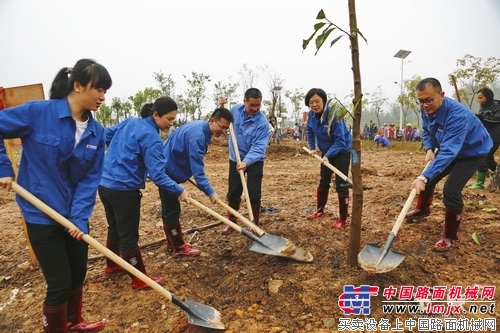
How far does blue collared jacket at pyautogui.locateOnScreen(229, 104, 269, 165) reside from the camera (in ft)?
14.4

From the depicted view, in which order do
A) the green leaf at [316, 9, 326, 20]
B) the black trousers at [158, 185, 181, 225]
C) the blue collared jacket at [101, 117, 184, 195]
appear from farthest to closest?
1. the black trousers at [158, 185, 181, 225]
2. the blue collared jacket at [101, 117, 184, 195]
3. the green leaf at [316, 9, 326, 20]

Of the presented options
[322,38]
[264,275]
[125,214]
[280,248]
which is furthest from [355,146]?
[125,214]

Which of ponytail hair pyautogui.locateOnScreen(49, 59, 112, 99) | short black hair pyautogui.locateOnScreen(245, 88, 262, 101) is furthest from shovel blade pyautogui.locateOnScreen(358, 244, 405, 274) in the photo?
ponytail hair pyautogui.locateOnScreen(49, 59, 112, 99)

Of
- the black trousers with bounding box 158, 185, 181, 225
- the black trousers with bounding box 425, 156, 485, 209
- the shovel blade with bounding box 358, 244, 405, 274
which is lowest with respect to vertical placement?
the shovel blade with bounding box 358, 244, 405, 274

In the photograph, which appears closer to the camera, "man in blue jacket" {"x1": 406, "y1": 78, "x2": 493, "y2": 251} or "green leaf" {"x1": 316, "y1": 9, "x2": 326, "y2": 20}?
"green leaf" {"x1": 316, "y1": 9, "x2": 326, "y2": 20}

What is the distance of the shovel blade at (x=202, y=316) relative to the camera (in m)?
2.41

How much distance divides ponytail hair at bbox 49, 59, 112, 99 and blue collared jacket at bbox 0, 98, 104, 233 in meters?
0.10

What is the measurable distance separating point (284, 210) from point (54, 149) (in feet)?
13.4

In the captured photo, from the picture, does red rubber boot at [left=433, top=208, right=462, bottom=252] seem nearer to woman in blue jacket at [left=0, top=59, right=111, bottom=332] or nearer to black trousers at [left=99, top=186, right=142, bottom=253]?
black trousers at [left=99, top=186, right=142, bottom=253]

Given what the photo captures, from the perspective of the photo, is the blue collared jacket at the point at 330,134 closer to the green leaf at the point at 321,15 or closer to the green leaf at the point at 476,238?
the green leaf at the point at 476,238

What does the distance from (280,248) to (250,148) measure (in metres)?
1.58

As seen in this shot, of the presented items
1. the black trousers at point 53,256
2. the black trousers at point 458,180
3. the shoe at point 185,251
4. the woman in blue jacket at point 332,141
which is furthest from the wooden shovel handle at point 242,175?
the black trousers at point 53,256

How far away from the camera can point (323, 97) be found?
14.0 feet

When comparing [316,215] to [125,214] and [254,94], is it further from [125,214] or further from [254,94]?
[125,214]
